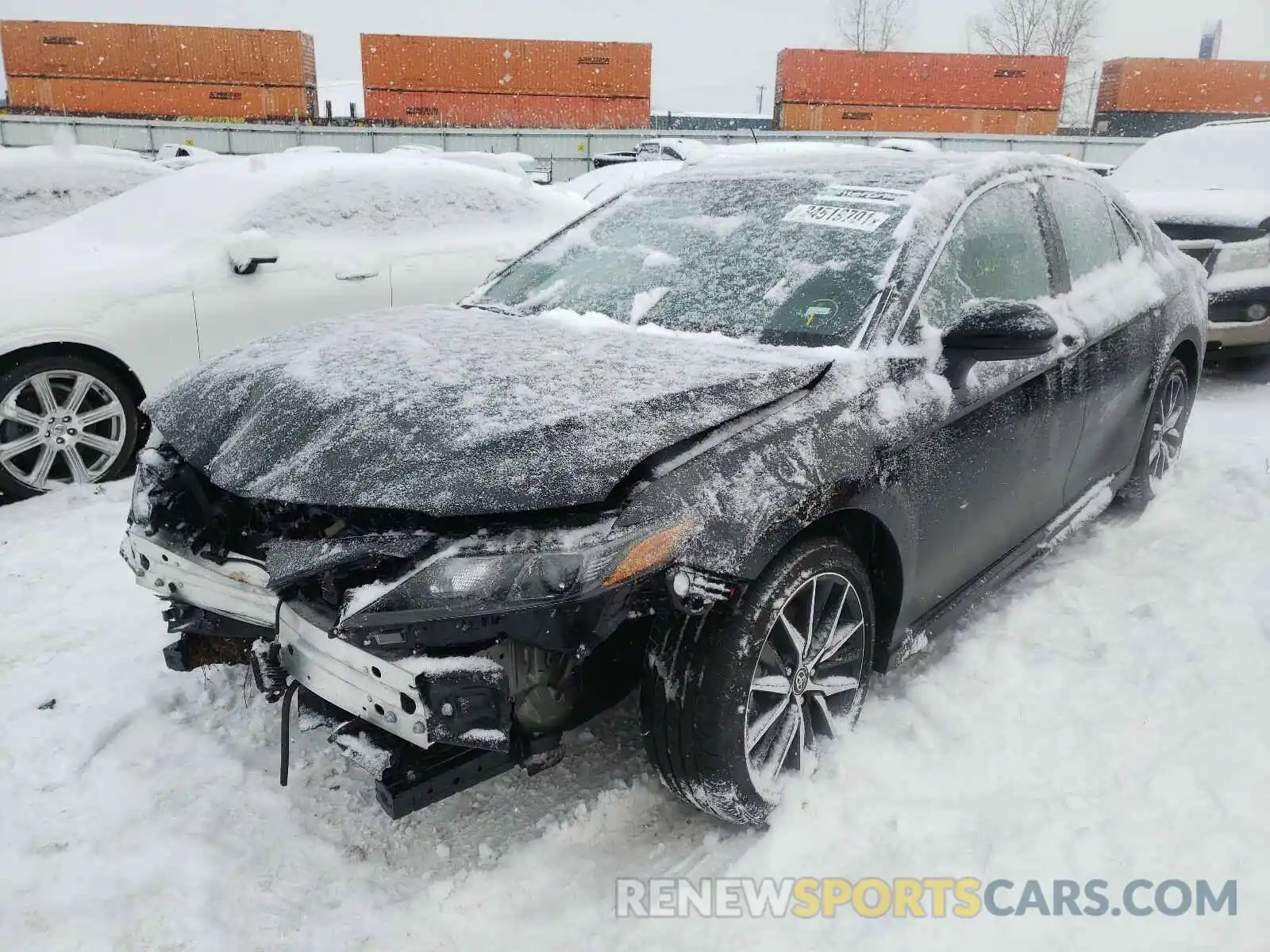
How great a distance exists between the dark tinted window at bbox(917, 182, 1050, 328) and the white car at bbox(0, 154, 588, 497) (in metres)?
2.64

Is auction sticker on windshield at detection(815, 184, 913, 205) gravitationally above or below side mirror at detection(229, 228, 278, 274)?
above

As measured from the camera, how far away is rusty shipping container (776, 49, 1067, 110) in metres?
32.1

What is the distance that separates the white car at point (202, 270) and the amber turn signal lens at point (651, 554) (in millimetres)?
2756

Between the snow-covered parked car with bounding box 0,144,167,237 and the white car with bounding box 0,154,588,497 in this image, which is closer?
the white car with bounding box 0,154,588,497

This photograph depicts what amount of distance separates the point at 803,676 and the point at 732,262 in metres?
1.29

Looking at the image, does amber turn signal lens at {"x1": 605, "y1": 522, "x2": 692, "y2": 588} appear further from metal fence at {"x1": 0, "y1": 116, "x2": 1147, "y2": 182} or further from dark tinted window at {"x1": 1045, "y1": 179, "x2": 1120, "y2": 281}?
metal fence at {"x1": 0, "y1": 116, "x2": 1147, "y2": 182}

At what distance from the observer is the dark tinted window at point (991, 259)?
2527 mm

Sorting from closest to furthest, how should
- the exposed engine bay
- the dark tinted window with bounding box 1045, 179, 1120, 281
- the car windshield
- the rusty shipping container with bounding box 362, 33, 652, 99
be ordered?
1. the exposed engine bay
2. the car windshield
3. the dark tinted window with bounding box 1045, 179, 1120, 281
4. the rusty shipping container with bounding box 362, 33, 652, 99

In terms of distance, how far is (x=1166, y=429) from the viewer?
163 inches

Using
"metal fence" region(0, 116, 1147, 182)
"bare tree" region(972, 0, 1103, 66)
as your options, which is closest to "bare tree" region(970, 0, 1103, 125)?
"bare tree" region(972, 0, 1103, 66)

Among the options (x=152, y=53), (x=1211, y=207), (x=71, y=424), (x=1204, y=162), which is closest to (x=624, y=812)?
(x=71, y=424)

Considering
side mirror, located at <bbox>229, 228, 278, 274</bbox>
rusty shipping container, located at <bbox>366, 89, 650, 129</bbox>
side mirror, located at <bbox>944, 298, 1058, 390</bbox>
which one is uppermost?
rusty shipping container, located at <bbox>366, 89, 650, 129</bbox>

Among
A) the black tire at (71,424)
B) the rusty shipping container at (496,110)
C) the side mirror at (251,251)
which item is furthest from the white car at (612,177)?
the rusty shipping container at (496,110)

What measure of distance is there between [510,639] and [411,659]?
0.20 meters
